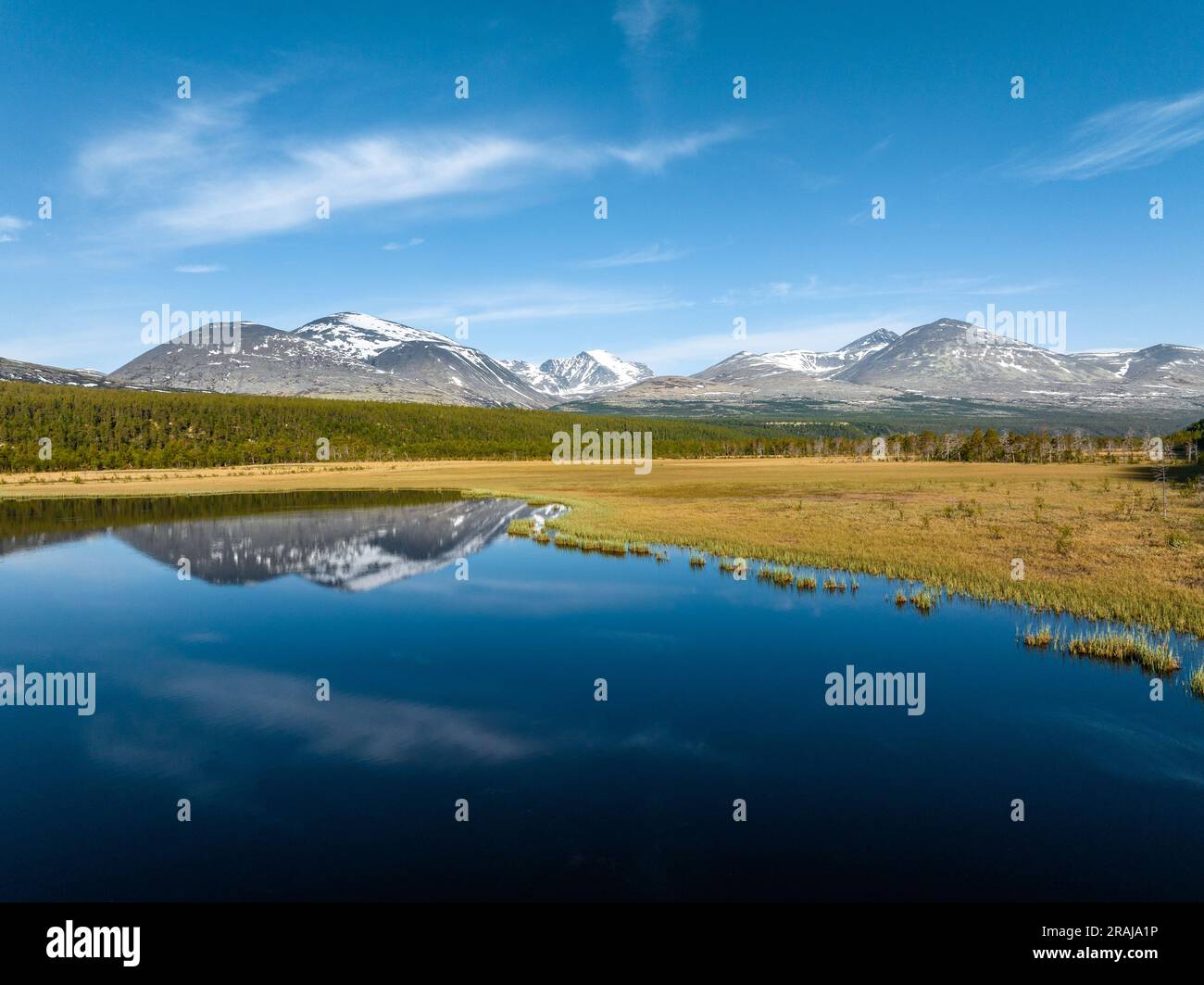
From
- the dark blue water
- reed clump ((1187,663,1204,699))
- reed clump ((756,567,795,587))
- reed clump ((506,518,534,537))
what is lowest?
the dark blue water

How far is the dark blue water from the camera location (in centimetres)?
1220

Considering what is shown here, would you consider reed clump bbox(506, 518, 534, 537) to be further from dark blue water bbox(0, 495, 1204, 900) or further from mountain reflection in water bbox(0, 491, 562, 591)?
dark blue water bbox(0, 495, 1204, 900)

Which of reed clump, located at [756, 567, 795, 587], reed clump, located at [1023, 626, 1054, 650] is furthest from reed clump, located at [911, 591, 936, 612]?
reed clump, located at [756, 567, 795, 587]

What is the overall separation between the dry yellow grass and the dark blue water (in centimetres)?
500

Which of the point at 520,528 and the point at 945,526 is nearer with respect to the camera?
the point at 945,526

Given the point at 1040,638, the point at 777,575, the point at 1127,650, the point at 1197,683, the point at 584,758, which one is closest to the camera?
the point at 584,758

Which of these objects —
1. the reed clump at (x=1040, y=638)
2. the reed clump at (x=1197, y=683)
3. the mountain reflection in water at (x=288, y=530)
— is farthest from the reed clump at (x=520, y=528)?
the reed clump at (x=1197, y=683)

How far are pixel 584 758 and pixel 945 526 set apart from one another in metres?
41.2

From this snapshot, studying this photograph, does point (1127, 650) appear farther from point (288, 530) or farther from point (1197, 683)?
point (288, 530)

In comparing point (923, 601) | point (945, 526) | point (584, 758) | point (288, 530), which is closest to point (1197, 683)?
point (923, 601)

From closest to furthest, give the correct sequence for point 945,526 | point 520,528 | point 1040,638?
point 1040,638
point 945,526
point 520,528

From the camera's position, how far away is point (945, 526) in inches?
1943
